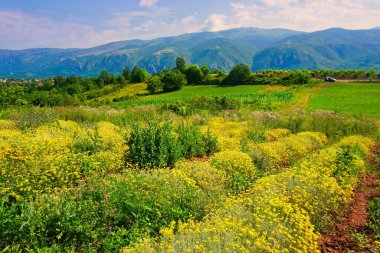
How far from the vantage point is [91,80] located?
10556 cm

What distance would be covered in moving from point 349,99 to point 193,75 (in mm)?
47705

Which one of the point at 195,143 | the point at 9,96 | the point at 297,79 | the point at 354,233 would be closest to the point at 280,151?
the point at 195,143

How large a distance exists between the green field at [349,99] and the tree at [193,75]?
3753 cm

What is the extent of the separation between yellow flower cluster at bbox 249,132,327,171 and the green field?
25.1 m

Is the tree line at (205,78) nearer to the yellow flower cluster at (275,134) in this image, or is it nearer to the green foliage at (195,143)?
the yellow flower cluster at (275,134)

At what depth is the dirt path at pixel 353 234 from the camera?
6.20 m

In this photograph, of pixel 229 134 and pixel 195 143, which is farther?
pixel 229 134

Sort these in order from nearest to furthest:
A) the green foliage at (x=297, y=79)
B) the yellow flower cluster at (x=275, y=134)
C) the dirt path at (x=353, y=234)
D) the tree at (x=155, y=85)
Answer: the dirt path at (x=353, y=234)
the yellow flower cluster at (x=275, y=134)
the green foliage at (x=297, y=79)
the tree at (x=155, y=85)

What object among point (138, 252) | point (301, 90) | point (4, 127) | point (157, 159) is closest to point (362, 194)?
point (157, 159)

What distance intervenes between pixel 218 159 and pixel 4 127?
11.8 m

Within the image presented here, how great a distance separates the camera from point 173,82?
7594 centimetres

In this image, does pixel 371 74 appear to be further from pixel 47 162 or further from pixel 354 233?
pixel 47 162

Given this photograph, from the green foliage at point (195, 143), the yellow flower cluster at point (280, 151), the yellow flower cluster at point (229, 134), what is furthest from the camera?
the yellow flower cluster at point (229, 134)

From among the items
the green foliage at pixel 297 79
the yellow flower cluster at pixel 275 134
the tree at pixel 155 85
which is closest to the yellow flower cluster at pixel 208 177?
the yellow flower cluster at pixel 275 134
